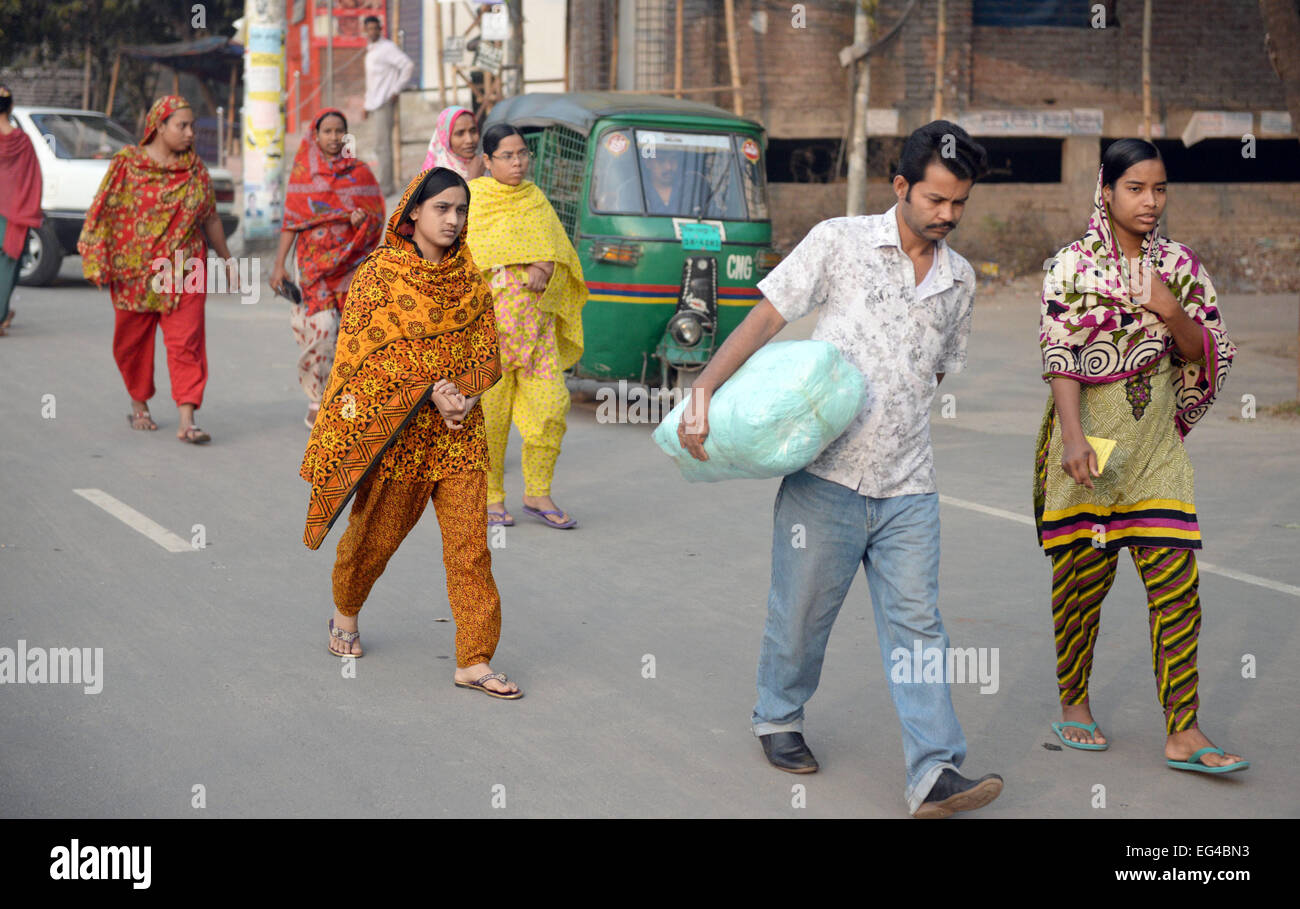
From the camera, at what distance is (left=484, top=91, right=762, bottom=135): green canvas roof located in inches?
415

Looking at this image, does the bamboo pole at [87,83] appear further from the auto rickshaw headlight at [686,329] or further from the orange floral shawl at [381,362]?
the orange floral shawl at [381,362]

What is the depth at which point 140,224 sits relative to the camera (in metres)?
9.41

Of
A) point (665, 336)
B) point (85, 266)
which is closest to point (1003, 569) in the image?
point (665, 336)

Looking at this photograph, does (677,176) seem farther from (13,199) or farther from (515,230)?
(13,199)

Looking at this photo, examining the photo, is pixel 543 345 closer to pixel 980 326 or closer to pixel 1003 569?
pixel 1003 569

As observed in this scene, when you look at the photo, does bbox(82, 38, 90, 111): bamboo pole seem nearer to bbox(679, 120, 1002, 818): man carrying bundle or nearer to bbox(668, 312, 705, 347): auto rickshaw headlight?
bbox(668, 312, 705, 347): auto rickshaw headlight

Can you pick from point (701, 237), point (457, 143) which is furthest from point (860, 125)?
point (457, 143)

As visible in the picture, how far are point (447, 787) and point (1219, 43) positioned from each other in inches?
714

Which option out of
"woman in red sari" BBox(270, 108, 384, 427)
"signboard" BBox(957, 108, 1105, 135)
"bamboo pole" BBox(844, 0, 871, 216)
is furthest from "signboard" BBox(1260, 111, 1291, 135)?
"woman in red sari" BBox(270, 108, 384, 427)

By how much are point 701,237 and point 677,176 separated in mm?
542

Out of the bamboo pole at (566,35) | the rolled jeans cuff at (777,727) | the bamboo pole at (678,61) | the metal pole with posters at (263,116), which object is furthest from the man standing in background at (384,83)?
the rolled jeans cuff at (777,727)

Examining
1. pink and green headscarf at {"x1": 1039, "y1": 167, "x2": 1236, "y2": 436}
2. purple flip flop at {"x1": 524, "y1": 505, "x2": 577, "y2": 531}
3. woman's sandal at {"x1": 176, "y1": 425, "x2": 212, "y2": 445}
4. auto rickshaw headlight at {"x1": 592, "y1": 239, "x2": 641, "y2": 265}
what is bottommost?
purple flip flop at {"x1": 524, "y1": 505, "x2": 577, "y2": 531}

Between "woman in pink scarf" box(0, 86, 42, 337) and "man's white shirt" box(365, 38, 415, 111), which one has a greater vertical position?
"man's white shirt" box(365, 38, 415, 111)

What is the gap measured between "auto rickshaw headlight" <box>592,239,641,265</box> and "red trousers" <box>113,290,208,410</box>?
2.52 m
